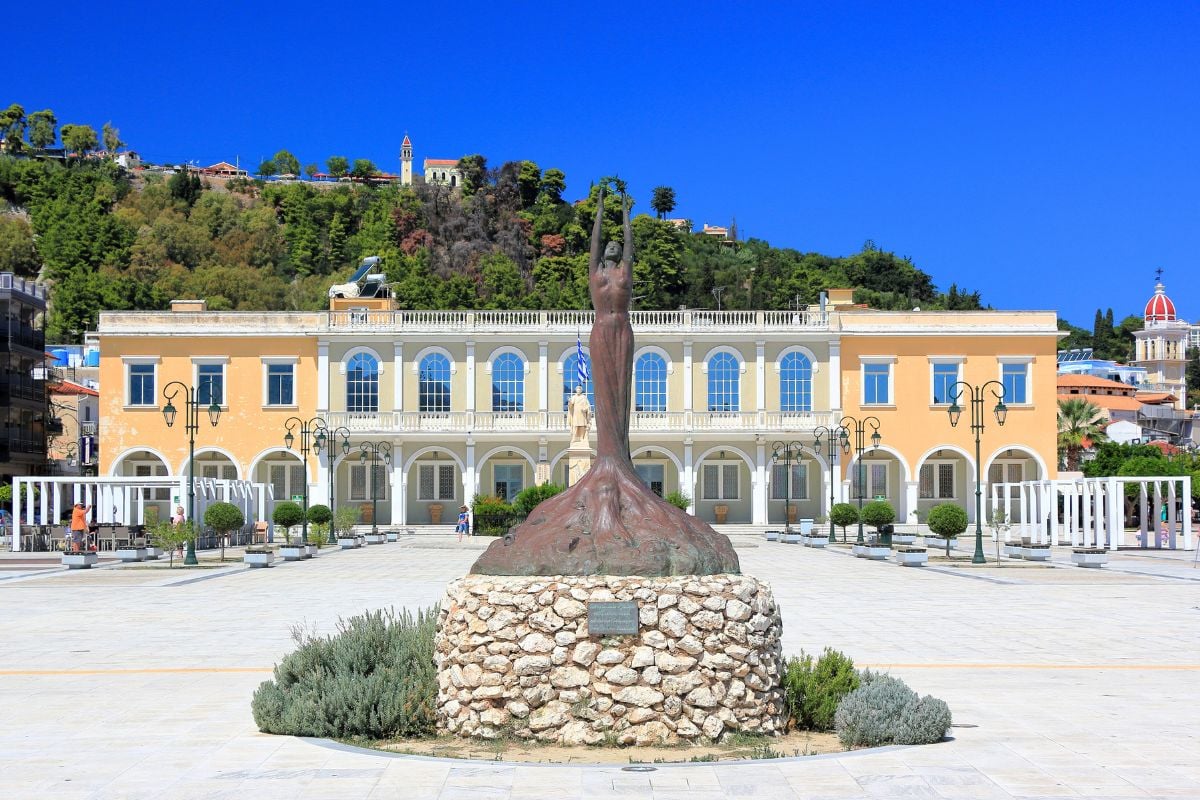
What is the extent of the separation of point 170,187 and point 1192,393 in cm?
9635

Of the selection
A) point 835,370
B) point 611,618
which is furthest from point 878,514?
point 611,618

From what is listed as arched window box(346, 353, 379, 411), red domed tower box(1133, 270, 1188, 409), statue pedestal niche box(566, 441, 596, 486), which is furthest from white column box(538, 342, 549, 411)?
red domed tower box(1133, 270, 1188, 409)

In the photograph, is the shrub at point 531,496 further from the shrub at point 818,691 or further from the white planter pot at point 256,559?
the shrub at point 818,691

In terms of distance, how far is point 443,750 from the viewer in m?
9.55

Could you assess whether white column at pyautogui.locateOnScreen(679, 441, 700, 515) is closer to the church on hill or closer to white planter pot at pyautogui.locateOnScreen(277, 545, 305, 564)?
white planter pot at pyautogui.locateOnScreen(277, 545, 305, 564)

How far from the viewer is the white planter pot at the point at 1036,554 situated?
110 ft

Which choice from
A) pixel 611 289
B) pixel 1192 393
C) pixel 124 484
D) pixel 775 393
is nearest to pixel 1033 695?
pixel 611 289

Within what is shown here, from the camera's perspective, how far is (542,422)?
56.4 meters

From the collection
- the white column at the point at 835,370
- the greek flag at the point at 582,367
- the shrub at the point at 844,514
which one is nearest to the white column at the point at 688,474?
the greek flag at the point at 582,367

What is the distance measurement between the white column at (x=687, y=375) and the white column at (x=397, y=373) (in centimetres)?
1118

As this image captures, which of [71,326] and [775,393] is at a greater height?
[71,326]

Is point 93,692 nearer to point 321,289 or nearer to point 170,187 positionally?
point 321,289

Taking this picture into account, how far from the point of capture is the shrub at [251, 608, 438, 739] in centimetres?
995

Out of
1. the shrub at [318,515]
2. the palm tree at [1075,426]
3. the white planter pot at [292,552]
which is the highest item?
the palm tree at [1075,426]
